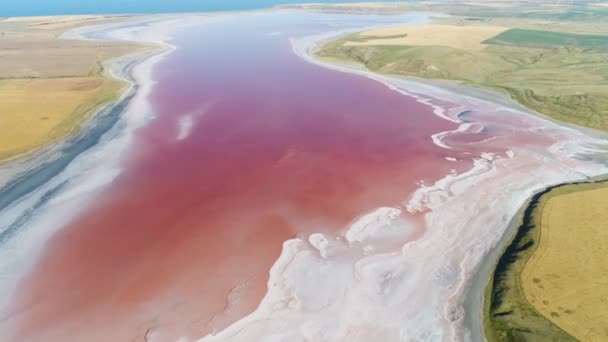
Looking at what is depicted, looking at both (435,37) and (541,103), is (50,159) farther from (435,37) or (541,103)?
(435,37)

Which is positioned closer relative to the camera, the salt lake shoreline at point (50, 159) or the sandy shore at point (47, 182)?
the sandy shore at point (47, 182)

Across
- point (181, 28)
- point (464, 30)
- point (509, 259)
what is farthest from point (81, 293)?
point (181, 28)

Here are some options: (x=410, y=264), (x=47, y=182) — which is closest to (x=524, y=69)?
(x=410, y=264)

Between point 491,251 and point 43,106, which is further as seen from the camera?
point 43,106

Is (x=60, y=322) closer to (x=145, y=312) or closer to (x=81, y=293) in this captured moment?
(x=81, y=293)

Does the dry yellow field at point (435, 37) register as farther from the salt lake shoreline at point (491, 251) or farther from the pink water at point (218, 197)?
the pink water at point (218, 197)

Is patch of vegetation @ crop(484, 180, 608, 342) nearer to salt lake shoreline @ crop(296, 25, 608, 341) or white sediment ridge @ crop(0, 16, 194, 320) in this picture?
salt lake shoreline @ crop(296, 25, 608, 341)

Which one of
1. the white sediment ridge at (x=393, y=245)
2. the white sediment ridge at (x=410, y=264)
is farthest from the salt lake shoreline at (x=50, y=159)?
the white sediment ridge at (x=410, y=264)
